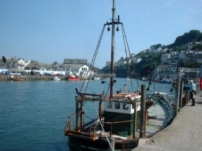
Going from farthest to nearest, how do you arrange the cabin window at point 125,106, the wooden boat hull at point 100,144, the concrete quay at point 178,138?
1. the cabin window at point 125,106
2. the wooden boat hull at point 100,144
3. the concrete quay at point 178,138

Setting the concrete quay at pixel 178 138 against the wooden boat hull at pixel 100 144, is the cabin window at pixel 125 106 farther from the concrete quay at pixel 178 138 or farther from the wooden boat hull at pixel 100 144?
the concrete quay at pixel 178 138

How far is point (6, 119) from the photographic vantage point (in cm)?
2512

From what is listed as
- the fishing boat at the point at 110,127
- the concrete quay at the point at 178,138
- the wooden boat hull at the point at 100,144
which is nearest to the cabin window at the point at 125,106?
the fishing boat at the point at 110,127

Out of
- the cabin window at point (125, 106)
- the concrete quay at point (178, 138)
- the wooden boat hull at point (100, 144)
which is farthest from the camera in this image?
the cabin window at point (125, 106)

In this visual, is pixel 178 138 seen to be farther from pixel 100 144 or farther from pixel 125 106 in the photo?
pixel 125 106

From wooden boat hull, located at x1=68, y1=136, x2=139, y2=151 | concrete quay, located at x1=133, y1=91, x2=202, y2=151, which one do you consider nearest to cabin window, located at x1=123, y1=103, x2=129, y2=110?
wooden boat hull, located at x1=68, y1=136, x2=139, y2=151

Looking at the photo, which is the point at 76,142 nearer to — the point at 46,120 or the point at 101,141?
the point at 101,141

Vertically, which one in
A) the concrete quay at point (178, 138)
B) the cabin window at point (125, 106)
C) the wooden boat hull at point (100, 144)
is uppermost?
the cabin window at point (125, 106)

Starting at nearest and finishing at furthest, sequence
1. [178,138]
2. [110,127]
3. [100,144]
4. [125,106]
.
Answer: [178,138], [100,144], [110,127], [125,106]

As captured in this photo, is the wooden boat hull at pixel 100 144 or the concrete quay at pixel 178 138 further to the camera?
the wooden boat hull at pixel 100 144

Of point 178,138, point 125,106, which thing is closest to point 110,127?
point 125,106

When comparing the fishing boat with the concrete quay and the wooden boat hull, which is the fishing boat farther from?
the concrete quay

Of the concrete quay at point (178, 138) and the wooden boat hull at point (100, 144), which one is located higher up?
the concrete quay at point (178, 138)

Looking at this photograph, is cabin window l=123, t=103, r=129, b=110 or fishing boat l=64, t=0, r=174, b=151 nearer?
fishing boat l=64, t=0, r=174, b=151
